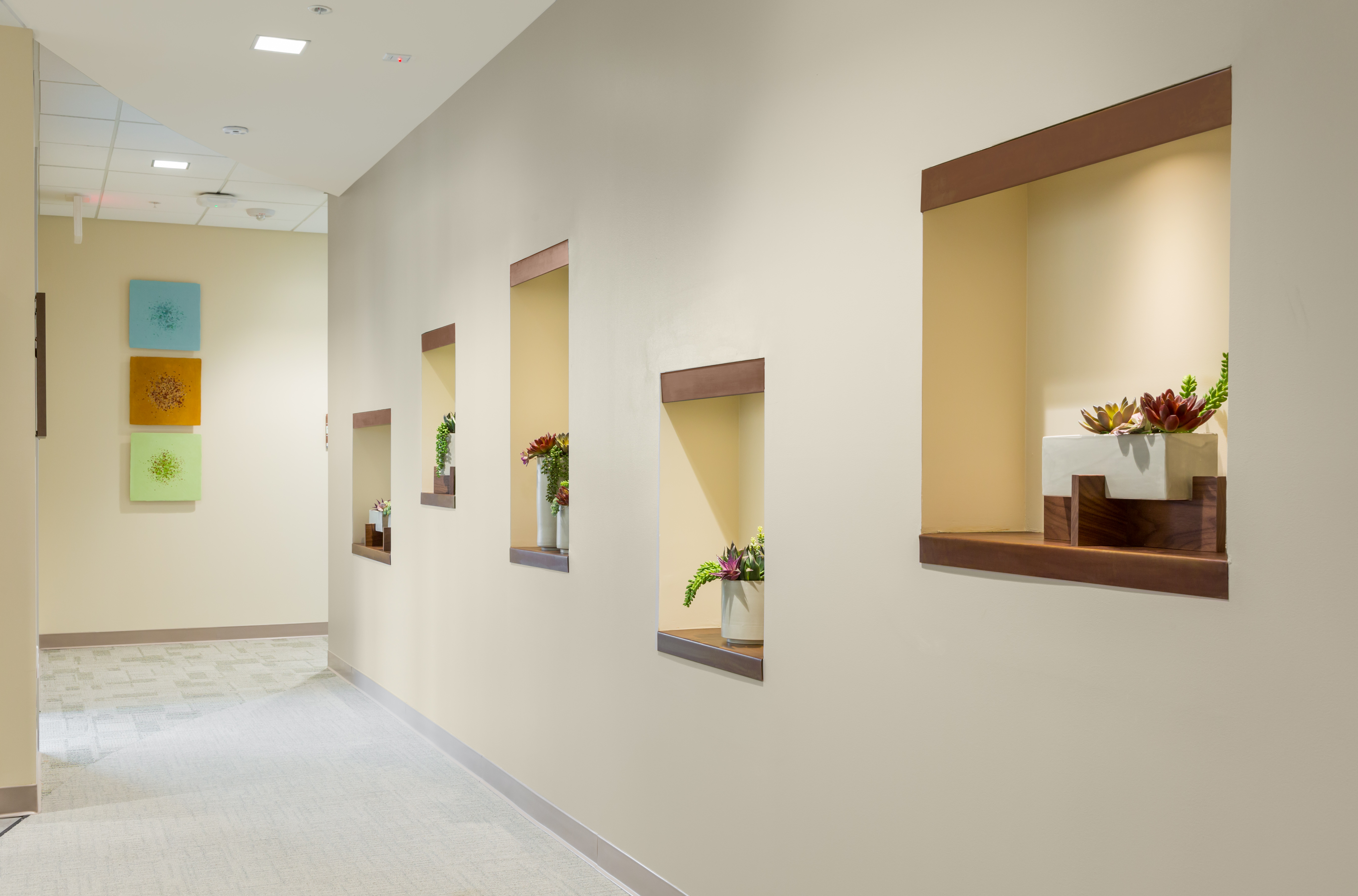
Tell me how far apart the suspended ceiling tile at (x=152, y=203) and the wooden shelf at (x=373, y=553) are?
10.1 ft

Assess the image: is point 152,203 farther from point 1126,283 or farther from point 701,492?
point 1126,283

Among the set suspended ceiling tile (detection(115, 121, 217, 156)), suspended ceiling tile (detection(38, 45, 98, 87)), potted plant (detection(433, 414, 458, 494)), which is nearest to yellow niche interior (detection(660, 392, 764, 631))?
potted plant (detection(433, 414, 458, 494))


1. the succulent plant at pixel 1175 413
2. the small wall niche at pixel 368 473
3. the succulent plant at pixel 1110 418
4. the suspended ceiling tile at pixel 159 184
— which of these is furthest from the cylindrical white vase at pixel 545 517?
the suspended ceiling tile at pixel 159 184

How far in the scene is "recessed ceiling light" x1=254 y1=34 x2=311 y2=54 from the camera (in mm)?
4789

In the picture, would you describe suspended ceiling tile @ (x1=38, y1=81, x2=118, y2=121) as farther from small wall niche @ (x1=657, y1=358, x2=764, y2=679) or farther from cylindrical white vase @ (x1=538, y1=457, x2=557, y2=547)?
small wall niche @ (x1=657, y1=358, x2=764, y2=679)

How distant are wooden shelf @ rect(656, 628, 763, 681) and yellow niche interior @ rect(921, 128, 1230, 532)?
0.81m

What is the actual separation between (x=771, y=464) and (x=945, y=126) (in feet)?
3.32

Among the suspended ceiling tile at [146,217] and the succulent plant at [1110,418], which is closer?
the succulent plant at [1110,418]

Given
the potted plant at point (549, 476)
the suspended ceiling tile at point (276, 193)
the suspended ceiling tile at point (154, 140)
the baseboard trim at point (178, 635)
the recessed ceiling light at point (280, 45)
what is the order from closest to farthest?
the potted plant at point (549, 476), the recessed ceiling light at point (280, 45), the suspended ceiling tile at point (154, 140), the suspended ceiling tile at point (276, 193), the baseboard trim at point (178, 635)

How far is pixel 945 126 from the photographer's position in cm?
247

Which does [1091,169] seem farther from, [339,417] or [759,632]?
[339,417]

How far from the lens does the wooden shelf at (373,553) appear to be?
6.66 metres

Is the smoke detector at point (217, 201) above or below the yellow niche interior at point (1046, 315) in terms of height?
above

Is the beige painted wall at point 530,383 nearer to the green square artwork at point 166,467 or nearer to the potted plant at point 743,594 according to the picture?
the potted plant at point 743,594
